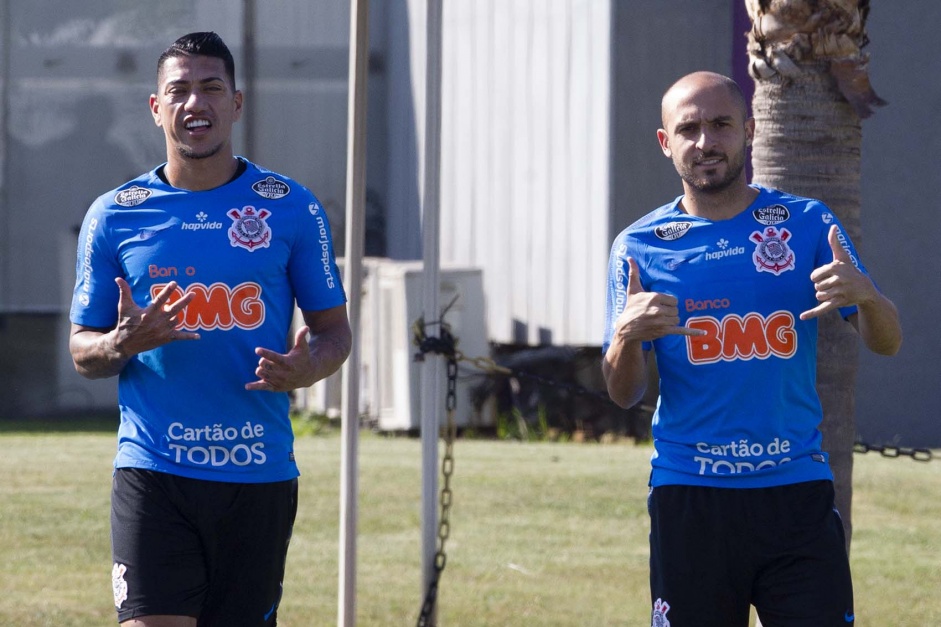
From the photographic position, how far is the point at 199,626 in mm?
3775

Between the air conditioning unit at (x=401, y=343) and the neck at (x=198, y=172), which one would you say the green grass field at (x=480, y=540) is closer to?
the air conditioning unit at (x=401, y=343)

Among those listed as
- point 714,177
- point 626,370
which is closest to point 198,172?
point 626,370

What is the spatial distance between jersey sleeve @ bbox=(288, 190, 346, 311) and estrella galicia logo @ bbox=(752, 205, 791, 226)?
1164mm

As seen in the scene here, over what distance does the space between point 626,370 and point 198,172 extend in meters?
1.29

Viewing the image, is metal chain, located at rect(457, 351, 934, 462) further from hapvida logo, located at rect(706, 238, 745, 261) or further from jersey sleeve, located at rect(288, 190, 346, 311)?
hapvida logo, located at rect(706, 238, 745, 261)

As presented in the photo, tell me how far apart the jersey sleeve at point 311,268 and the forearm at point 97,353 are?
0.51 m

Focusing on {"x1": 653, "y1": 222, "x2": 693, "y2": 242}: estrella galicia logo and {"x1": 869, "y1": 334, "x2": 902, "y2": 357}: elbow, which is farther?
{"x1": 653, "y1": 222, "x2": 693, "y2": 242}: estrella galicia logo

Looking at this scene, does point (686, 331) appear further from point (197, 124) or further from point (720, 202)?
point (197, 124)

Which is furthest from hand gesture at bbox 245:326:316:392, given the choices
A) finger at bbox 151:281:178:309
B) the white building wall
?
the white building wall

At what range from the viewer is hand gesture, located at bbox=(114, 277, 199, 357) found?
3.48m

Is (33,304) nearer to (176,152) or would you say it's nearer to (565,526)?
(565,526)

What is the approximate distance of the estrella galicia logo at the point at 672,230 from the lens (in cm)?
368

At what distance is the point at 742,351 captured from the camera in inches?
139

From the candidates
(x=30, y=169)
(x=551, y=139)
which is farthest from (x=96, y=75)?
(x=551, y=139)
